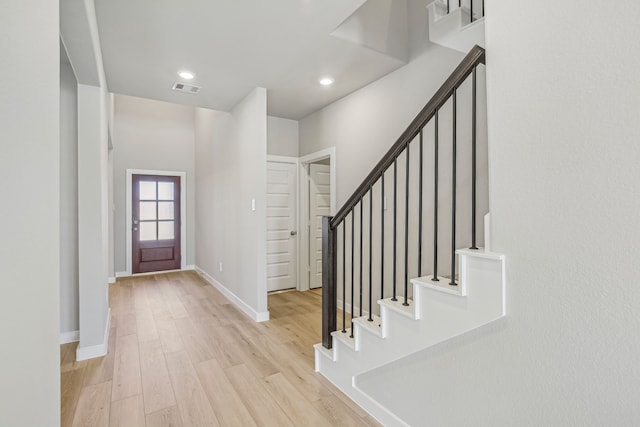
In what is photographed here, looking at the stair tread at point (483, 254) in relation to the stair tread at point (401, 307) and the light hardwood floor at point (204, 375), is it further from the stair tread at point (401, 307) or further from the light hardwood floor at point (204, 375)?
the light hardwood floor at point (204, 375)

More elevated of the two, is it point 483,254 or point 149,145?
point 149,145

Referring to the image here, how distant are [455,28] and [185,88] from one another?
278cm

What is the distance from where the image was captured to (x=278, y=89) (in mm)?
3562

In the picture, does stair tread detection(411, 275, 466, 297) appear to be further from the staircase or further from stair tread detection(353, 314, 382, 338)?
stair tread detection(353, 314, 382, 338)

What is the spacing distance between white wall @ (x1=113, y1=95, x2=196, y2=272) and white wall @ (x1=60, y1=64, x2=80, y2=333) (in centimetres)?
313

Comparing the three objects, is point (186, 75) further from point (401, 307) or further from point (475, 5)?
point (401, 307)

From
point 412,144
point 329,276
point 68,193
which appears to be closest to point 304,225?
point 412,144

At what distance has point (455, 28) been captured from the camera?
86.5 inches

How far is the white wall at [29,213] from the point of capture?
635 mm

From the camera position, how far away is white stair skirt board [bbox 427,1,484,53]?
211 cm

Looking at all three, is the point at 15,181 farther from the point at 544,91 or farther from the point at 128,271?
the point at 128,271

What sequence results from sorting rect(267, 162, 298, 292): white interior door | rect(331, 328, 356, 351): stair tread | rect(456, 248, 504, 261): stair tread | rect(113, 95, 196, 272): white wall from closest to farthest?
rect(456, 248, 504, 261): stair tread, rect(331, 328, 356, 351): stair tread, rect(267, 162, 298, 292): white interior door, rect(113, 95, 196, 272): white wall

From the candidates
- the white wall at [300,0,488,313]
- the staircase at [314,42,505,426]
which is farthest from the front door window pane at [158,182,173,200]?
the staircase at [314,42,505,426]

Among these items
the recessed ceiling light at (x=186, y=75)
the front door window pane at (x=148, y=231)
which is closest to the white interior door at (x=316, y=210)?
the recessed ceiling light at (x=186, y=75)
